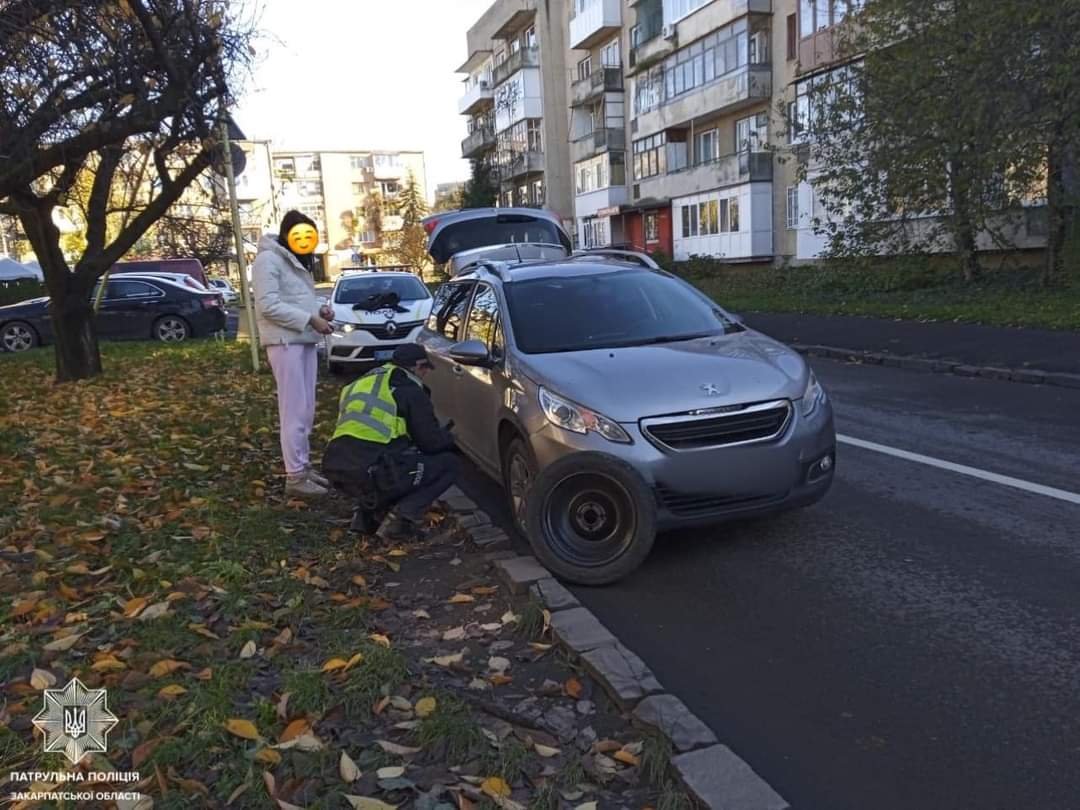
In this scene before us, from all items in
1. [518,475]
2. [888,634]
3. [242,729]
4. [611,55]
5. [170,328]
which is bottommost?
[888,634]

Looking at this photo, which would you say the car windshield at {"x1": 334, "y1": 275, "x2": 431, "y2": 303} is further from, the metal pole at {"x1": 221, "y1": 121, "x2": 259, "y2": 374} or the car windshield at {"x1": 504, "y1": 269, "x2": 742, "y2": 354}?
the car windshield at {"x1": 504, "y1": 269, "x2": 742, "y2": 354}

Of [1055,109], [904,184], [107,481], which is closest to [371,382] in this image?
[107,481]

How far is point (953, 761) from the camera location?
3.00 m

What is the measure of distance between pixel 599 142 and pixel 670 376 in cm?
4336

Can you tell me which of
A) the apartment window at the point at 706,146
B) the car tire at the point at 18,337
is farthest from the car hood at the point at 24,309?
the apartment window at the point at 706,146

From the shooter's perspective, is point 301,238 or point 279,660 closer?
point 279,660

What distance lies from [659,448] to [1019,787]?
2.20 m

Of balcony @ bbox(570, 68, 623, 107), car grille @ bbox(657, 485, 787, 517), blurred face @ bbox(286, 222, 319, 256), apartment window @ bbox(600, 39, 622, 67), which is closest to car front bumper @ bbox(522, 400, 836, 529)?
car grille @ bbox(657, 485, 787, 517)

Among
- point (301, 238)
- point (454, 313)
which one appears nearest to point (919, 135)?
point (454, 313)

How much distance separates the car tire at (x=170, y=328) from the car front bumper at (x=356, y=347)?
9.74 meters

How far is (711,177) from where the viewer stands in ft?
118

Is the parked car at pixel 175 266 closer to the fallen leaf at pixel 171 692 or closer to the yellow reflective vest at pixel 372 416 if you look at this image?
the yellow reflective vest at pixel 372 416

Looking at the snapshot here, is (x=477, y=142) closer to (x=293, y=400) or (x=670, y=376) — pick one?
(x=293, y=400)

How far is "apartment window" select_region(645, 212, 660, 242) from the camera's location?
42.5 metres
